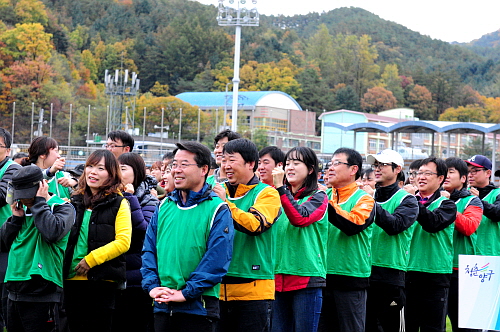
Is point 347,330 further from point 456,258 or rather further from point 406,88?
point 406,88

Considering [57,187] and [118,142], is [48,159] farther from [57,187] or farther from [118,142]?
[118,142]

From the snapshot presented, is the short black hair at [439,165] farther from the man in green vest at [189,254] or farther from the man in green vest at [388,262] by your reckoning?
the man in green vest at [189,254]

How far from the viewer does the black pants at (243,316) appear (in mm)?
4379

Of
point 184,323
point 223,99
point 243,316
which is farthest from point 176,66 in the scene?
point 184,323

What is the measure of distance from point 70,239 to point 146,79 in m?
101

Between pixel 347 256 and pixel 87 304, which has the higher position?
pixel 347 256

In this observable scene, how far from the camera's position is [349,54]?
4833 inches

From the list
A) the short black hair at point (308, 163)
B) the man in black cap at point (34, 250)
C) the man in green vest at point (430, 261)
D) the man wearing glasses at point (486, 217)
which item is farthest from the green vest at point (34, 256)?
the man wearing glasses at point (486, 217)

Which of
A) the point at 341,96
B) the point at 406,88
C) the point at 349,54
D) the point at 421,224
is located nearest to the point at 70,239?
the point at 421,224

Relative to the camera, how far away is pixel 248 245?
4.51 meters

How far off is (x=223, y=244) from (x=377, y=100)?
342 ft

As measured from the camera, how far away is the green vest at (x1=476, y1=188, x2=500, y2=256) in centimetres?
754

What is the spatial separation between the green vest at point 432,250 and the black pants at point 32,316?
142 inches

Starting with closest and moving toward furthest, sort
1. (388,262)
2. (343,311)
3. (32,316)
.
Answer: (32,316) < (343,311) < (388,262)
